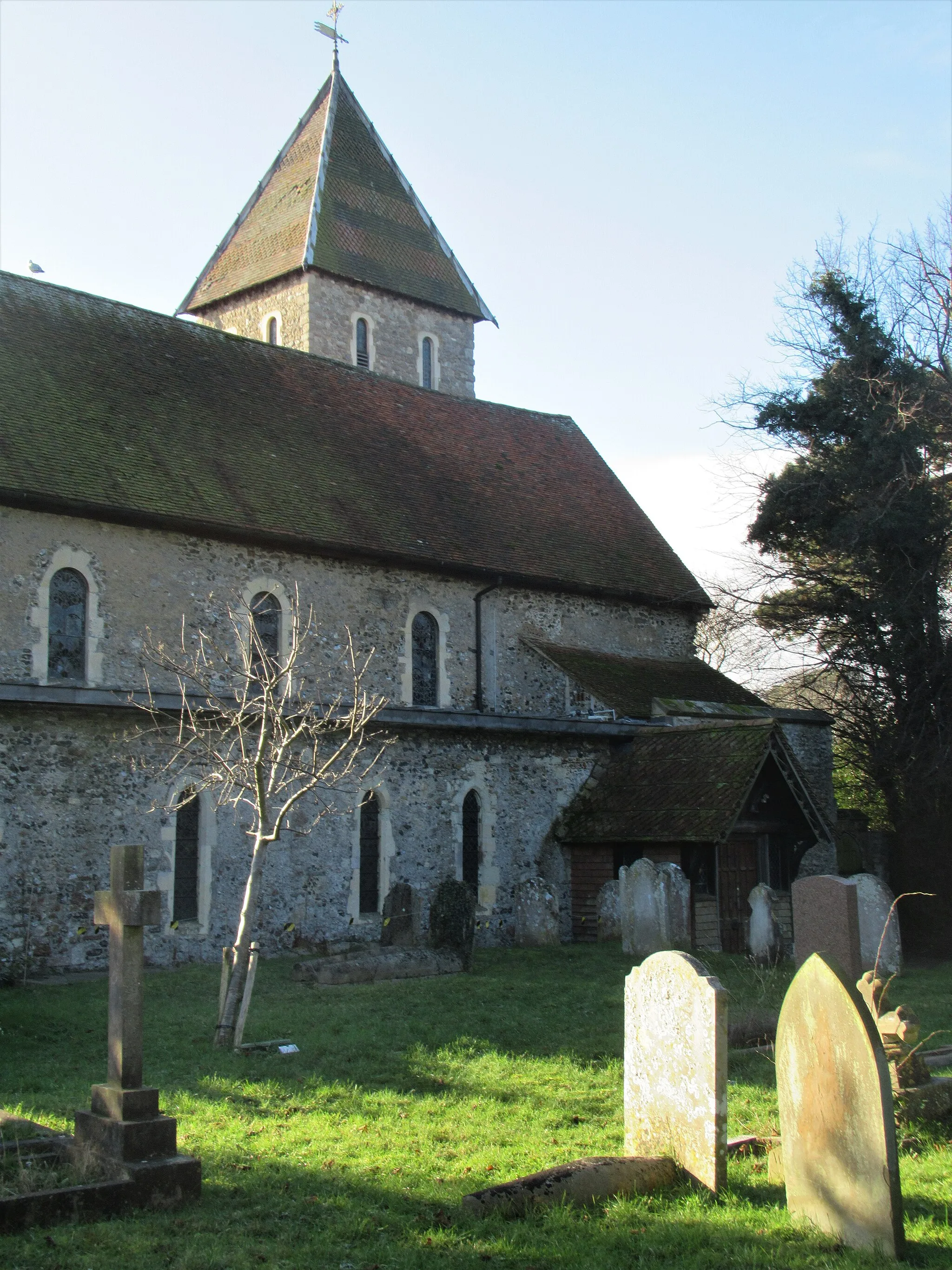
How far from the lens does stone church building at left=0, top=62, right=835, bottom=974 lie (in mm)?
16375

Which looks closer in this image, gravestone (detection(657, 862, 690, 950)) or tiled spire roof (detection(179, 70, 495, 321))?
gravestone (detection(657, 862, 690, 950))

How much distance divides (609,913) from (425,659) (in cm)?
526

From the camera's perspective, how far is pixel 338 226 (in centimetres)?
3180

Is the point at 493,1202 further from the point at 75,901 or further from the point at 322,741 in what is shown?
the point at 322,741

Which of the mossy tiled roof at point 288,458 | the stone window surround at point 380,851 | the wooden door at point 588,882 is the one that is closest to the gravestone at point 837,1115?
the stone window surround at point 380,851

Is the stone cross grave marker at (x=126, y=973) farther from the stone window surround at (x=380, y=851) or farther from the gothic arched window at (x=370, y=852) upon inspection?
the gothic arched window at (x=370, y=852)

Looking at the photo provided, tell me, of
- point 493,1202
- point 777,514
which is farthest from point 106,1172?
point 777,514

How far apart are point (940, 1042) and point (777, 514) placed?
623 inches

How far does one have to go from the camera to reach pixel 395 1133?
841 cm

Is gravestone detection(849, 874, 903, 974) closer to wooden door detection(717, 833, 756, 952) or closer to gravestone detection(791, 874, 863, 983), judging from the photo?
wooden door detection(717, 833, 756, 952)

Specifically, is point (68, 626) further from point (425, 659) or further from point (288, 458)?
point (425, 659)

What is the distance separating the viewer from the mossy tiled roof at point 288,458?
18.2 meters

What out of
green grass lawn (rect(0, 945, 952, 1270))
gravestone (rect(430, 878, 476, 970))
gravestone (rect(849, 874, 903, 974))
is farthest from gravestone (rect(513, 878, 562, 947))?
gravestone (rect(849, 874, 903, 974))

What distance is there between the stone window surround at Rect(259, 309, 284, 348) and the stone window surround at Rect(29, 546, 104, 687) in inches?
588
